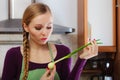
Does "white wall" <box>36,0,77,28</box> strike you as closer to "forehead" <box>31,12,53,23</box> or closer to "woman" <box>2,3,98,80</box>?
"woman" <box>2,3,98,80</box>

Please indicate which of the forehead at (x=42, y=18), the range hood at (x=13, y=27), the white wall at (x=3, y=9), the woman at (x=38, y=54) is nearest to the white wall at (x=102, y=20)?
the range hood at (x=13, y=27)

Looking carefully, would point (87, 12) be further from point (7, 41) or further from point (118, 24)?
point (7, 41)

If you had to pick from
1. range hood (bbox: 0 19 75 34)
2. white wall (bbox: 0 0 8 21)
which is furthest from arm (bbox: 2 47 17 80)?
white wall (bbox: 0 0 8 21)

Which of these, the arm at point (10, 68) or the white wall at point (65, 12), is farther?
the white wall at point (65, 12)

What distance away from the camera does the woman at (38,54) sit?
0.96m

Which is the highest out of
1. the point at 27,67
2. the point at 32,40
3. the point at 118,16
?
the point at 118,16

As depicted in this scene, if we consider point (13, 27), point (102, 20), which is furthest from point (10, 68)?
point (102, 20)

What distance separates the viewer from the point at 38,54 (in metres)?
1.03

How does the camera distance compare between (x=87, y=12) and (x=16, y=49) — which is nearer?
(x=16, y=49)

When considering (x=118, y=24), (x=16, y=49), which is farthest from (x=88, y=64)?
(x=16, y=49)

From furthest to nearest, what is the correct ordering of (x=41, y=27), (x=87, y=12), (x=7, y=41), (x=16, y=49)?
(x=7, y=41)
(x=87, y=12)
(x=16, y=49)
(x=41, y=27)

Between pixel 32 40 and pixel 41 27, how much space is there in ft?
0.32

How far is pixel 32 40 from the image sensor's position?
102 cm

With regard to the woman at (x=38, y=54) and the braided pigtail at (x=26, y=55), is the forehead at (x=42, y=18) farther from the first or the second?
the braided pigtail at (x=26, y=55)
